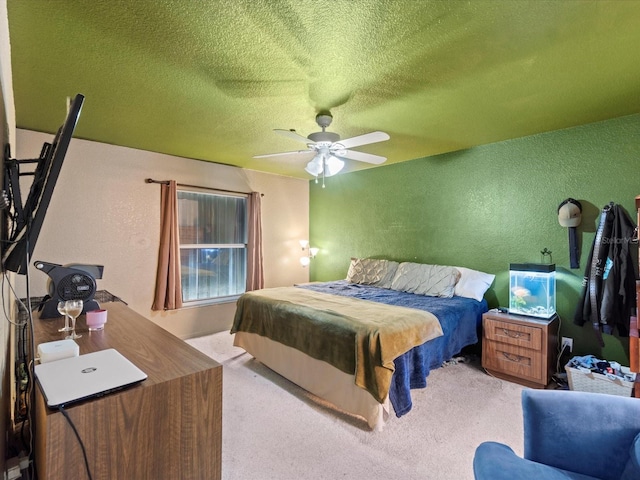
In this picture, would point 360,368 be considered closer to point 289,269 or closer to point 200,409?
point 200,409

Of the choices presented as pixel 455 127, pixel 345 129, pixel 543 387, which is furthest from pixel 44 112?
pixel 543 387

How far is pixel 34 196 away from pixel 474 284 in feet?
11.6

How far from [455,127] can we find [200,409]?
303 cm

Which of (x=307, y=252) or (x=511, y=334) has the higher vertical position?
(x=307, y=252)

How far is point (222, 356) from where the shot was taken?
3426 millimetres

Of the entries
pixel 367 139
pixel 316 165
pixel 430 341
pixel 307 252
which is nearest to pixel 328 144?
pixel 316 165

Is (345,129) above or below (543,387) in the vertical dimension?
above

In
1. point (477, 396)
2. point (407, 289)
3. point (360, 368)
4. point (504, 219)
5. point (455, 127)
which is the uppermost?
point (455, 127)

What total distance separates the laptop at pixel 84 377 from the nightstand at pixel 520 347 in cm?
299

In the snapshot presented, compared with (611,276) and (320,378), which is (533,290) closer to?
(611,276)

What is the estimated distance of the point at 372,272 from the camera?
425cm

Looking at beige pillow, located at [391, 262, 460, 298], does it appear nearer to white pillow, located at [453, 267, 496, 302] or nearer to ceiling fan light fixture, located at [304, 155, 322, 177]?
white pillow, located at [453, 267, 496, 302]

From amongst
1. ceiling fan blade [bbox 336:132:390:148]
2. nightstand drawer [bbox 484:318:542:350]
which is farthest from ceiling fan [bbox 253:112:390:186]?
nightstand drawer [bbox 484:318:542:350]

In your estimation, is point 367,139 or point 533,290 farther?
point 533,290
